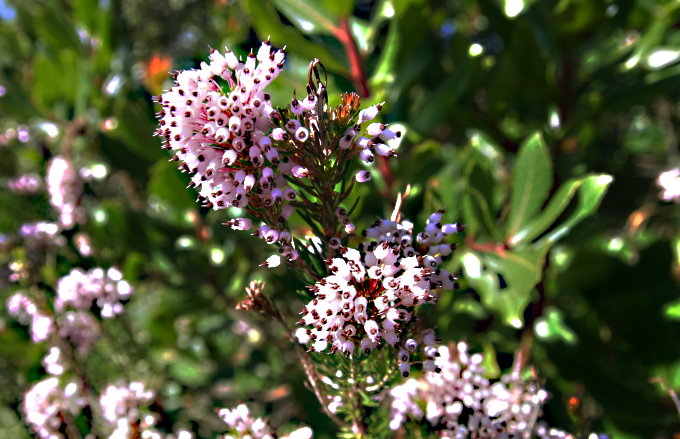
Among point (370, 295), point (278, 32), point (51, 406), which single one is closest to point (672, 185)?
point (278, 32)

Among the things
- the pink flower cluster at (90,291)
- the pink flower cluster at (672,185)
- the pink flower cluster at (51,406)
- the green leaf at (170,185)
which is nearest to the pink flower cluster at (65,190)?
the green leaf at (170,185)

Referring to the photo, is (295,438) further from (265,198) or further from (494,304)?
(494,304)

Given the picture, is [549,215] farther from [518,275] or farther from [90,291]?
[90,291]

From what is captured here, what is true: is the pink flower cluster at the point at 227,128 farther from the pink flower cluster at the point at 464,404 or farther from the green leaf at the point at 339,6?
the green leaf at the point at 339,6

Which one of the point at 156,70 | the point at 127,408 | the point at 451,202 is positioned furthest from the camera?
the point at 156,70

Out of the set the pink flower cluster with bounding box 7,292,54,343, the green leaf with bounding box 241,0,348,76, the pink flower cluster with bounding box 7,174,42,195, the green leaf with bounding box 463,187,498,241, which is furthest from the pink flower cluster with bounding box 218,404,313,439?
the pink flower cluster with bounding box 7,174,42,195

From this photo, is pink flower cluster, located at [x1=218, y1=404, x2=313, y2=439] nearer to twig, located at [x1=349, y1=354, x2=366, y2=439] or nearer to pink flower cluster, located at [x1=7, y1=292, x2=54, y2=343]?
twig, located at [x1=349, y1=354, x2=366, y2=439]
